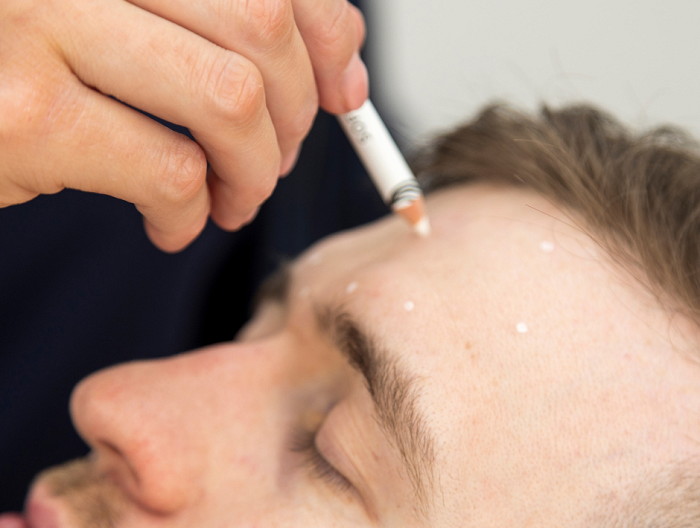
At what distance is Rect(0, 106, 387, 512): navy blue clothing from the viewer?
1127 mm

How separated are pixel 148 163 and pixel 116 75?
0.09m

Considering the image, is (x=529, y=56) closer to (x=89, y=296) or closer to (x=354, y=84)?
(x=354, y=84)

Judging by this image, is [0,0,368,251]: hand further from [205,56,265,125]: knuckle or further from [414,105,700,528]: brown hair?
[414,105,700,528]: brown hair

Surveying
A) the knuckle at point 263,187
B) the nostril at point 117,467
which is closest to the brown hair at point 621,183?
the knuckle at point 263,187

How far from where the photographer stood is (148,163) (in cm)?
56

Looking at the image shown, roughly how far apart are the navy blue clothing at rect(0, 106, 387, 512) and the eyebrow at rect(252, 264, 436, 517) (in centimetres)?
81

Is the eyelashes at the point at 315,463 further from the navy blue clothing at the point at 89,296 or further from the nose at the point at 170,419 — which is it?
the navy blue clothing at the point at 89,296

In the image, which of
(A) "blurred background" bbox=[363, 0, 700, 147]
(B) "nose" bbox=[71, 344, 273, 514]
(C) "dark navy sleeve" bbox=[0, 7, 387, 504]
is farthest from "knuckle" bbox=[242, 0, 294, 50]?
(A) "blurred background" bbox=[363, 0, 700, 147]

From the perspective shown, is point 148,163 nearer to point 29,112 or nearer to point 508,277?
point 29,112

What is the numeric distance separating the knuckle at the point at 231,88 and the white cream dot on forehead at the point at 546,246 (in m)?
0.44

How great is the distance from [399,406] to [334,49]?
441 millimetres

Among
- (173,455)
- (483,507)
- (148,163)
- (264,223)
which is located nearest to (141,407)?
(173,455)

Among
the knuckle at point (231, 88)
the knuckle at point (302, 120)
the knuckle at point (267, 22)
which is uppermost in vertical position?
the knuckle at point (267, 22)

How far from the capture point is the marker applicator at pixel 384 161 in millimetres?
753
